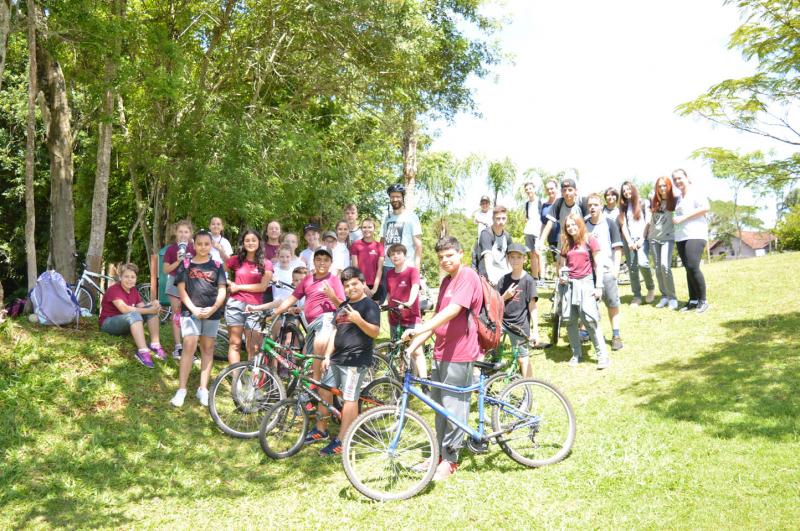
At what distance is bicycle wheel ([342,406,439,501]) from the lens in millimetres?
4840

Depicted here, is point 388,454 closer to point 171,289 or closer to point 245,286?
point 245,286

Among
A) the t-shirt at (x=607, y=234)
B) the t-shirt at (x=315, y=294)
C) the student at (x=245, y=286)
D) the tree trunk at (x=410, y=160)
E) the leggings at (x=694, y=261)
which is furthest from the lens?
the tree trunk at (x=410, y=160)

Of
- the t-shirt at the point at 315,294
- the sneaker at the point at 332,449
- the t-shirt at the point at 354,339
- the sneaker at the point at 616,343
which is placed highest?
the t-shirt at the point at 315,294

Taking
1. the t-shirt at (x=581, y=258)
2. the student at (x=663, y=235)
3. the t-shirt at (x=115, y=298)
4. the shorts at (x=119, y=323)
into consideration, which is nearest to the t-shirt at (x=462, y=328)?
the t-shirt at (x=581, y=258)

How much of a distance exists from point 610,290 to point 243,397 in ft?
17.1

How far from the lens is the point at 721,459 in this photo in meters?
5.01

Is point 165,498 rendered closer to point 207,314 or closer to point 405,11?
point 207,314

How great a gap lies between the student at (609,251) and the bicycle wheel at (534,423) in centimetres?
354

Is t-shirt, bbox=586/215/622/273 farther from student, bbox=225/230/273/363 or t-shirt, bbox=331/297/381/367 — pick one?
student, bbox=225/230/273/363

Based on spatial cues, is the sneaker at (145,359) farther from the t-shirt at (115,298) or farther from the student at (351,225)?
the student at (351,225)

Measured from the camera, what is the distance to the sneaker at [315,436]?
6.05 meters

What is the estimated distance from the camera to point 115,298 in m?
7.99

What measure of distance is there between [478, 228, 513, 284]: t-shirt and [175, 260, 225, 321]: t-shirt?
3.68 m

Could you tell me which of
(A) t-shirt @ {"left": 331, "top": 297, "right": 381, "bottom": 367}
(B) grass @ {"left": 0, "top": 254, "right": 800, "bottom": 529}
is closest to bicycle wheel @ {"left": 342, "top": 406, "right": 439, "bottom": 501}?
(B) grass @ {"left": 0, "top": 254, "right": 800, "bottom": 529}
